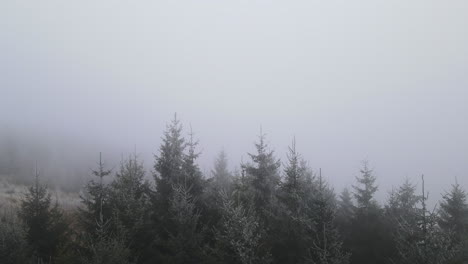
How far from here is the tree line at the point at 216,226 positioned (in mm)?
15805

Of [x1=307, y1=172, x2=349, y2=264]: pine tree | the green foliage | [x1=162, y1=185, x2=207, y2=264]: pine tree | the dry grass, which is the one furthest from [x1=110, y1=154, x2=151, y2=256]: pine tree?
the dry grass

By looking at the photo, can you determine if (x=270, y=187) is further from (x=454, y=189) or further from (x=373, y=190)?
(x=454, y=189)

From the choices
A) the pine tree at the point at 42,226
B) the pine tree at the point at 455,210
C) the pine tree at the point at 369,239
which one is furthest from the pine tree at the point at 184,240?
the pine tree at the point at 455,210

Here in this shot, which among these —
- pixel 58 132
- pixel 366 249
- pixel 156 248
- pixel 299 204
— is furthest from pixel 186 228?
Answer: pixel 58 132

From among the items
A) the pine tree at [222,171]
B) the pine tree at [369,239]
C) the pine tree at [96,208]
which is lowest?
the pine tree at [369,239]

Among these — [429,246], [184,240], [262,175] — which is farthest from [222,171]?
[429,246]

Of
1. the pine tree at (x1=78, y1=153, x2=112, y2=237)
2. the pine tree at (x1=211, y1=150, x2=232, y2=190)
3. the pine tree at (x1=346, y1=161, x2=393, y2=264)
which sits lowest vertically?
the pine tree at (x1=346, y1=161, x2=393, y2=264)

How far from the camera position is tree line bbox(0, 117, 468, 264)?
15.8m

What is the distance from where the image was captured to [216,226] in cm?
2208

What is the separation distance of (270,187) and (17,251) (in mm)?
13975

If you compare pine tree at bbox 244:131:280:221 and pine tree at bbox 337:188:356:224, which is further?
pine tree at bbox 337:188:356:224

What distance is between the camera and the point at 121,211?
20.5 metres

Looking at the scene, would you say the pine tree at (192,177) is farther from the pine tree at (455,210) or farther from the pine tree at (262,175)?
the pine tree at (455,210)

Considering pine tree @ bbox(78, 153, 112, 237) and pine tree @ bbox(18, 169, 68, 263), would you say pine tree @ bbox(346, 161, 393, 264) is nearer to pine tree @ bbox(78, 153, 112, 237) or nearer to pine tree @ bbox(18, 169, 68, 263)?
pine tree @ bbox(78, 153, 112, 237)
